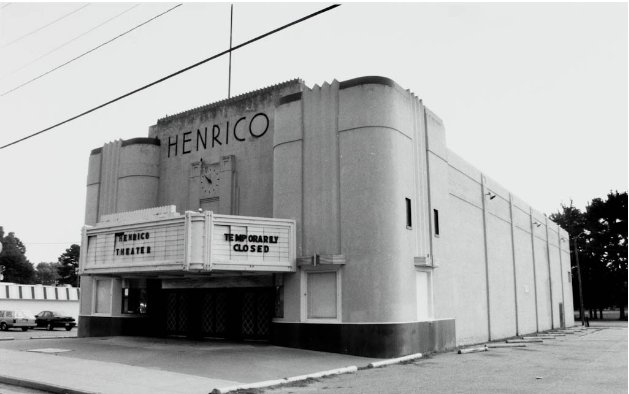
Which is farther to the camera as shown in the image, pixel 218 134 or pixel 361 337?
pixel 218 134

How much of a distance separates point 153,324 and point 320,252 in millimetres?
9396

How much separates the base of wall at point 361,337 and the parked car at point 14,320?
2779 cm

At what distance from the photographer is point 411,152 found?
67.4ft

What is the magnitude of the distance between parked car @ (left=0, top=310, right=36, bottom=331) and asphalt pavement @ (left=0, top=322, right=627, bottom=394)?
21.5m

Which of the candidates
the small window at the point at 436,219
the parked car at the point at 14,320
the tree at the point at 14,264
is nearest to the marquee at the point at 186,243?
the small window at the point at 436,219

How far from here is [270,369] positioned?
1466 centimetres

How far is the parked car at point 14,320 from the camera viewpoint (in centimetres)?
3975

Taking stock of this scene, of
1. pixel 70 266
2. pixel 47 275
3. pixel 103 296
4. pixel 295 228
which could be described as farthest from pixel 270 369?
pixel 47 275

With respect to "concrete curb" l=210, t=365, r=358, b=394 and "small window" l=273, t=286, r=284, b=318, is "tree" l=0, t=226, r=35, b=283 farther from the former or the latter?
"concrete curb" l=210, t=365, r=358, b=394

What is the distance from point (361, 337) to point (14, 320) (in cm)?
3136

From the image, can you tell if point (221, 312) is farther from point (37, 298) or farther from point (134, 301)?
point (37, 298)

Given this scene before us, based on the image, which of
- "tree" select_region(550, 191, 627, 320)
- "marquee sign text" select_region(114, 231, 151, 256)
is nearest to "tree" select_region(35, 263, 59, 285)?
"tree" select_region(550, 191, 627, 320)

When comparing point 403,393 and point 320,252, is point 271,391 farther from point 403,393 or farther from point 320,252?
point 320,252

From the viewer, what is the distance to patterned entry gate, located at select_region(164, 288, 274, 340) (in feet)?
70.7
